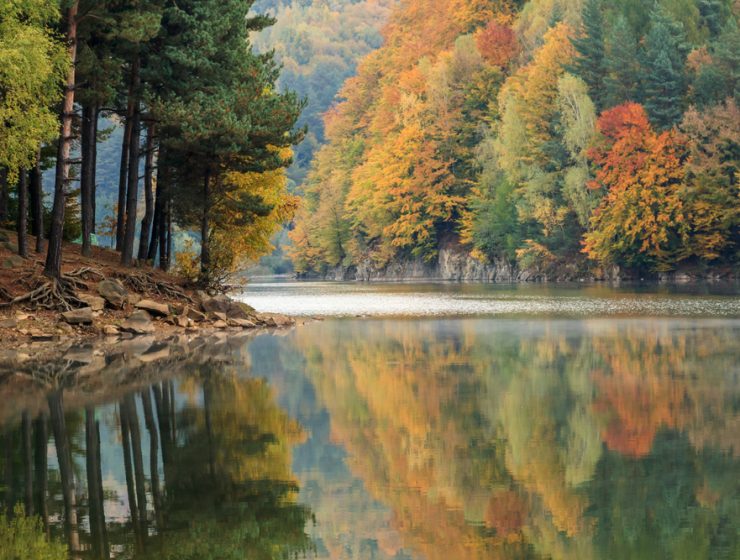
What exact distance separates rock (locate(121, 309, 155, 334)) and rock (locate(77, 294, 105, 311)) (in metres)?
0.84

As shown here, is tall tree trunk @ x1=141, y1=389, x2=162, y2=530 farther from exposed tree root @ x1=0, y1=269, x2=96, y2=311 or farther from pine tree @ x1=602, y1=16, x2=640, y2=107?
pine tree @ x1=602, y1=16, x2=640, y2=107

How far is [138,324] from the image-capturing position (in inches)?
1240

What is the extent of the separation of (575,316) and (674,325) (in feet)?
20.7

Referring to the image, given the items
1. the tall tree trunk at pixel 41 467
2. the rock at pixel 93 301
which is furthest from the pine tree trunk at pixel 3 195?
the tall tree trunk at pixel 41 467

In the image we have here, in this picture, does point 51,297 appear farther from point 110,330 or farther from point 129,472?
point 129,472

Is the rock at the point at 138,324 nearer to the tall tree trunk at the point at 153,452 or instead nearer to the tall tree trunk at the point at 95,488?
the tall tree trunk at the point at 153,452

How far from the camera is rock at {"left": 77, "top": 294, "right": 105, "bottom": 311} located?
3141cm

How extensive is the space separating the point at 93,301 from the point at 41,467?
776 inches

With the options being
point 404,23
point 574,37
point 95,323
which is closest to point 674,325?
point 95,323

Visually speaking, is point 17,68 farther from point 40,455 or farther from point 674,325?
point 674,325

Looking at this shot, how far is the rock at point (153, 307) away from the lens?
3347cm

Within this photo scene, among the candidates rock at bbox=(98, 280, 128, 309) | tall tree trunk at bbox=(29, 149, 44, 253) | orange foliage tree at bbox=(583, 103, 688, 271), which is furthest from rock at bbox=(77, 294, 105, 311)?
orange foliage tree at bbox=(583, 103, 688, 271)

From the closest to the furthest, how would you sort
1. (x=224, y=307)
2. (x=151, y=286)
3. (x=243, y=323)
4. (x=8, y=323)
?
(x=8, y=323)
(x=151, y=286)
(x=243, y=323)
(x=224, y=307)

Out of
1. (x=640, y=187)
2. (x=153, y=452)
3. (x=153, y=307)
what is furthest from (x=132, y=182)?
(x=640, y=187)
